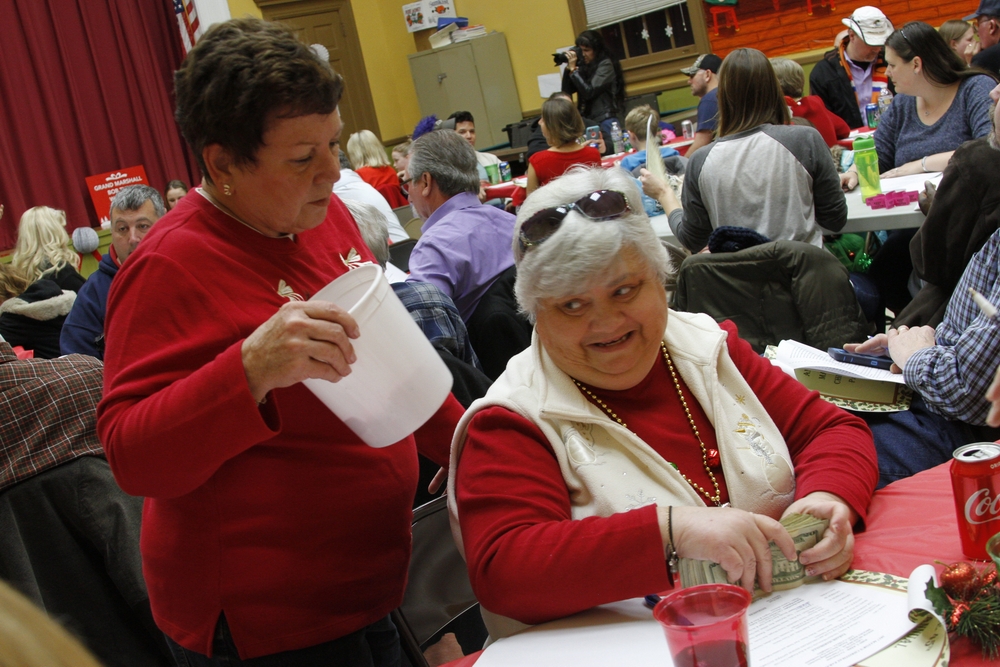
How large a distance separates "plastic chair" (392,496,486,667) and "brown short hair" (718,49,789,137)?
2.42m

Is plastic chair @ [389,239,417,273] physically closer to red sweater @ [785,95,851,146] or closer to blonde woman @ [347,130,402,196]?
red sweater @ [785,95,851,146]

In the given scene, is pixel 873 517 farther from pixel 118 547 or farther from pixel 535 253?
pixel 118 547

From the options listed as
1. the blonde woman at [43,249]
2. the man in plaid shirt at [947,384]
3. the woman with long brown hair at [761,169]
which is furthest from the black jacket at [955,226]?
the blonde woman at [43,249]

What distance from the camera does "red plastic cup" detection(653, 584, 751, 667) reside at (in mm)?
919

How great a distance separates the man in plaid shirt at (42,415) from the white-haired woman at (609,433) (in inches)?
62.1

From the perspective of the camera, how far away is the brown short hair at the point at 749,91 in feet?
11.5

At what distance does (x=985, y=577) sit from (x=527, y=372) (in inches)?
30.6

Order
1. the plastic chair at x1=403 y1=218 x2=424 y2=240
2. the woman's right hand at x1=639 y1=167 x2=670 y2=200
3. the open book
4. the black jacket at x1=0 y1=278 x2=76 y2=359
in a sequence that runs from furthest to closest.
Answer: the plastic chair at x1=403 y1=218 x2=424 y2=240 → the black jacket at x1=0 y1=278 x2=76 y2=359 → the woman's right hand at x1=639 y1=167 x2=670 y2=200 → the open book

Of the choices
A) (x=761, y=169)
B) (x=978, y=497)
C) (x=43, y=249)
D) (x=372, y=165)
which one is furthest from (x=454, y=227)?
(x=372, y=165)

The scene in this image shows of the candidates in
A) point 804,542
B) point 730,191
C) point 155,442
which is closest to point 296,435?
point 155,442

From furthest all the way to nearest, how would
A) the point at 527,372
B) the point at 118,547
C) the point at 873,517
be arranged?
the point at 118,547 < the point at 527,372 < the point at 873,517

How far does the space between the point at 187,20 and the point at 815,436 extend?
856cm

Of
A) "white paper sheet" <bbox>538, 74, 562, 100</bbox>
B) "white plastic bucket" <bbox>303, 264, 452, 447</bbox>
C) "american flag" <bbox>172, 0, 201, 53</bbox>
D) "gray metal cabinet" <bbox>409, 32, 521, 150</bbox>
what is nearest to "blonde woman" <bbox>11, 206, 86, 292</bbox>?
"american flag" <bbox>172, 0, 201, 53</bbox>

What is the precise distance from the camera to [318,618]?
4.63 feet
